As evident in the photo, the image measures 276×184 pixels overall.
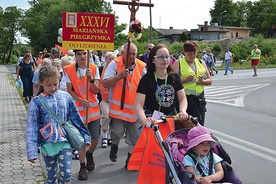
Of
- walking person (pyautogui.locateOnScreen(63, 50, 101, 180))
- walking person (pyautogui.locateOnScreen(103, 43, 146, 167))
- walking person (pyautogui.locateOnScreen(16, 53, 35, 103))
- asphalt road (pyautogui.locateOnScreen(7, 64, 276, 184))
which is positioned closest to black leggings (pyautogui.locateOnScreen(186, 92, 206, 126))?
walking person (pyautogui.locateOnScreen(103, 43, 146, 167))

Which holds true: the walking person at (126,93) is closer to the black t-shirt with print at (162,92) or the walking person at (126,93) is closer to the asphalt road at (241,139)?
the asphalt road at (241,139)

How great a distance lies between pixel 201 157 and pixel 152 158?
2.11 ft

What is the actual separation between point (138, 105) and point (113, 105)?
58.6 inches

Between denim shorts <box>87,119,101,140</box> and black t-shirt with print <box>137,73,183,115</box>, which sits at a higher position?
black t-shirt with print <box>137,73,183,115</box>

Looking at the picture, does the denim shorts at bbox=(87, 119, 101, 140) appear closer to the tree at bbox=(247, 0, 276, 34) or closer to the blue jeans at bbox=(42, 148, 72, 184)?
the blue jeans at bbox=(42, 148, 72, 184)

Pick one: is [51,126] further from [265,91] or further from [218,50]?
[218,50]

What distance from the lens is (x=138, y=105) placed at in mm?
5039

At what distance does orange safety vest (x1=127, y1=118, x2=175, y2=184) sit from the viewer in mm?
4344

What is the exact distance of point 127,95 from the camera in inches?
253

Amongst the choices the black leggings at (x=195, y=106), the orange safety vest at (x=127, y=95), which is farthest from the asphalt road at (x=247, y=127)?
the orange safety vest at (x=127, y=95)

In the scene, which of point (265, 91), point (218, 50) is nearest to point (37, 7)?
point (218, 50)

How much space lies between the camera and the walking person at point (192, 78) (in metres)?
6.23

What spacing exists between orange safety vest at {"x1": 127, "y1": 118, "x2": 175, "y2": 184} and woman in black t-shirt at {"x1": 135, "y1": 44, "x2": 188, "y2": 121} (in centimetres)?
46

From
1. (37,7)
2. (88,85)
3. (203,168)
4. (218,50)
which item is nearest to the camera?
(203,168)
